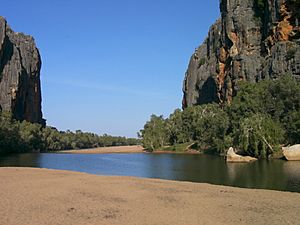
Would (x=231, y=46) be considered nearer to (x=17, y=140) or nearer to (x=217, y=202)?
(x=17, y=140)

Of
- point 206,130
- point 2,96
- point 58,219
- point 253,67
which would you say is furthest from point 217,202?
point 2,96

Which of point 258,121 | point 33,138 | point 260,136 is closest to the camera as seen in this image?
point 260,136

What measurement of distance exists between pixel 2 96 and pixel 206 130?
338 ft

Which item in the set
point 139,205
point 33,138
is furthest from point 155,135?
point 139,205

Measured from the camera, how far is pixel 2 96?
525 ft

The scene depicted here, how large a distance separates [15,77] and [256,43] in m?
109

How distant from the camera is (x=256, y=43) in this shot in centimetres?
10269

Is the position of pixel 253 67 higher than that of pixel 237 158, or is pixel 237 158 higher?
pixel 253 67

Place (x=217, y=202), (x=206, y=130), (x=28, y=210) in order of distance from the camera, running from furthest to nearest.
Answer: (x=206, y=130)
(x=217, y=202)
(x=28, y=210)

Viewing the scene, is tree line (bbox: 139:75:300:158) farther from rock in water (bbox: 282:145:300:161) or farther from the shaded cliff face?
the shaded cliff face

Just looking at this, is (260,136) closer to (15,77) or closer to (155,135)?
(155,135)

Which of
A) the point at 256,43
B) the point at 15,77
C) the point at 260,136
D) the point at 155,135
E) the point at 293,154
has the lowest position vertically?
the point at 293,154

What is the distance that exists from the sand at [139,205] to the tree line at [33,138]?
→ 251ft

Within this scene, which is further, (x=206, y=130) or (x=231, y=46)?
(x=231, y=46)
